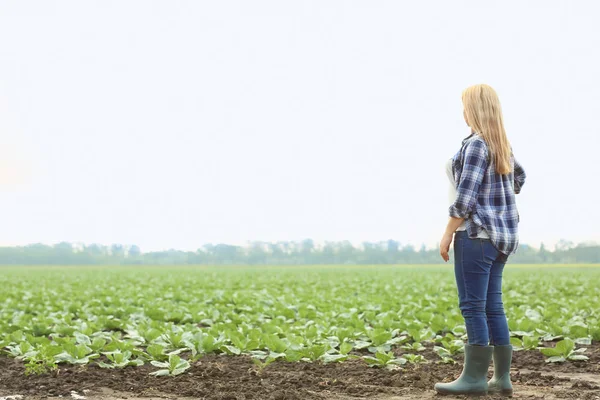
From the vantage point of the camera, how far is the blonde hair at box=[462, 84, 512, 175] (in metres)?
4.43

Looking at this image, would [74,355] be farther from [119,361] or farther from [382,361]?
[382,361]

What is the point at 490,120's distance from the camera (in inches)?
175

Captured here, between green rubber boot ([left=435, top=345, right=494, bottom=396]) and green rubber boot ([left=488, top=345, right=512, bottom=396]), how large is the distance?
10 centimetres

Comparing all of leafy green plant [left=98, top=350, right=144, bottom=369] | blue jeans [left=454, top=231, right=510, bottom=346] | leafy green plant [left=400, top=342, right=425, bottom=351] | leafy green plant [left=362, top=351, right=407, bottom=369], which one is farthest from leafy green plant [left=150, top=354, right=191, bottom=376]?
blue jeans [left=454, top=231, right=510, bottom=346]

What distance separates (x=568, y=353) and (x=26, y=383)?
4753 mm

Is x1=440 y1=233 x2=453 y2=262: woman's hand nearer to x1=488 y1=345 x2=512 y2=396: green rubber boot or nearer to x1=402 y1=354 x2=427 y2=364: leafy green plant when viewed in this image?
x1=488 y1=345 x2=512 y2=396: green rubber boot

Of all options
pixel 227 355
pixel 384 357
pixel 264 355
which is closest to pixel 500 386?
pixel 384 357

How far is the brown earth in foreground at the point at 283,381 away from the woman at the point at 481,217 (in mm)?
726

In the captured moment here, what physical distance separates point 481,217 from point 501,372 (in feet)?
3.78

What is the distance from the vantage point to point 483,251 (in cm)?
437

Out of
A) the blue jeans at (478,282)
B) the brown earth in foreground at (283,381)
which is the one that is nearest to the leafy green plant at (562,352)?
the brown earth in foreground at (283,381)

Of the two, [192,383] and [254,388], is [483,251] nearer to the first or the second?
[254,388]

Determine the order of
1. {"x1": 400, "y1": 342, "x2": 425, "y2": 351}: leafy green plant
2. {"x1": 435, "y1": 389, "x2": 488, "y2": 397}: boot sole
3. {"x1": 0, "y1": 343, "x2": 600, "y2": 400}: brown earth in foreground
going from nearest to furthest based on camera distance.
→ {"x1": 435, "y1": 389, "x2": 488, "y2": 397}: boot sole < {"x1": 0, "y1": 343, "x2": 600, "y2": 400}: brown earth in foreground < {"x1": 400, "y1": 342, "x2": 425, "y2": 351}: leafy green plant

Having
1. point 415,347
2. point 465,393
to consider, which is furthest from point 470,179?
point 415,347
